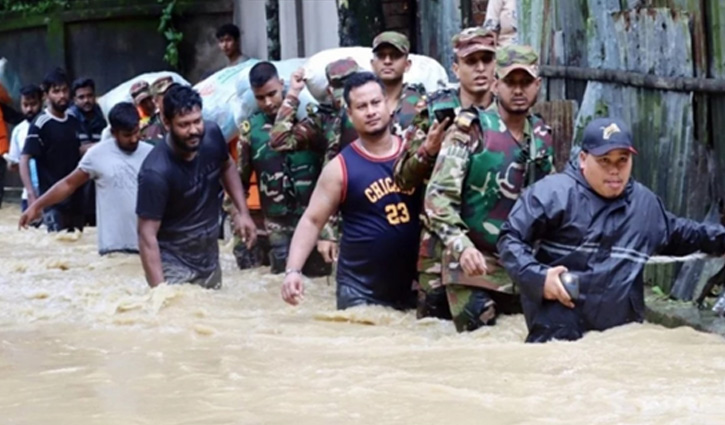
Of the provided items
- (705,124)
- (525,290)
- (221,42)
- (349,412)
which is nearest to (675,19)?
(705,124)

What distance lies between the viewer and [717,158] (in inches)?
303

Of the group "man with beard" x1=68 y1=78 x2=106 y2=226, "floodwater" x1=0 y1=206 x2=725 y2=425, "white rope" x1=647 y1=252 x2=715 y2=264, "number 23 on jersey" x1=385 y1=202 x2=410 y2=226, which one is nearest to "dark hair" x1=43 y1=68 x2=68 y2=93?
"man with beard" x1=68 y1=78 x2=106 y2=226

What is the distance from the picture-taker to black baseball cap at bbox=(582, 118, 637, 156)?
21.8 ft

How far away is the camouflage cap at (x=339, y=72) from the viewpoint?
A: 977 centimetres

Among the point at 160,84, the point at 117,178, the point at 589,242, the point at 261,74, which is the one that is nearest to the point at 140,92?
the point at 160,84

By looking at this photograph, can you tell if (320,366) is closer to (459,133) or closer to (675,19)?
(459,133)

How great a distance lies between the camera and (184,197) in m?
9.34

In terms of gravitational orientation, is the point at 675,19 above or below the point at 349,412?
above

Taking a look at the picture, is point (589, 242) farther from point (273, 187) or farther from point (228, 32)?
point (228, 32)

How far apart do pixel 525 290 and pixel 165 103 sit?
3194 millimetres

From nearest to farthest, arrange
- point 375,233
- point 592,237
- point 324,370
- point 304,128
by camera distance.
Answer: point 324,370, point 592,237, point 375,233, point 304,128

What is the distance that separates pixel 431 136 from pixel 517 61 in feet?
1.96

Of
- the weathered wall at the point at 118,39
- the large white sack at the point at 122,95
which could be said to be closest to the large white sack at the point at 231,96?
the large white sack at the point at 122,95

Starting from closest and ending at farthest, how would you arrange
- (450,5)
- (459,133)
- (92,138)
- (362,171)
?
(459,133) < (362,171) < (450,5) < (92,138)
